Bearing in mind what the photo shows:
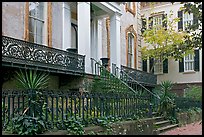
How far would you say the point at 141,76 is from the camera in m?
18.9

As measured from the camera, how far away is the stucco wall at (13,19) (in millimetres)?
10918

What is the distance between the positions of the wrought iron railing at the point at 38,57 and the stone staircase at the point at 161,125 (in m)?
3.50

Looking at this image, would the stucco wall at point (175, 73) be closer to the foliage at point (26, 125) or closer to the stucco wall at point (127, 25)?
the stucco wall at point (127, 25)

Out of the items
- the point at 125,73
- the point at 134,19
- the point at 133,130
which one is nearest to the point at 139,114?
→ the point at 133,130

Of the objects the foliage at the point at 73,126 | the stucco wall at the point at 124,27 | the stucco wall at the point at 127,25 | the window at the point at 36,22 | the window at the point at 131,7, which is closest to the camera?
the foliage at the point at 73,126

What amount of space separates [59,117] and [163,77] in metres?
20.2

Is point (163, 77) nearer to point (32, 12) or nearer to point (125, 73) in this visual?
point (125, 73)

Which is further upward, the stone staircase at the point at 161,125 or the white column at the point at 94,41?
the white column at the point at 94,41

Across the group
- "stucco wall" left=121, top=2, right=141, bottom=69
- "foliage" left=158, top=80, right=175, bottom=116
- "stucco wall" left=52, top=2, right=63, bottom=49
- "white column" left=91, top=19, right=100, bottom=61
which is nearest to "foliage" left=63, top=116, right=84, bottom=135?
"foliage" left=158, top=80, right=175, bottom=116

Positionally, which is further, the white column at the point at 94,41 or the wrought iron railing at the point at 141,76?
the wrought iron railing at the point at 141,76

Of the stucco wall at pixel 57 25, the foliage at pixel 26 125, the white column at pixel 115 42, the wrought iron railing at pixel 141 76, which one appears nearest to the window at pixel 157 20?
the wrought iron railing at pixel 141 76

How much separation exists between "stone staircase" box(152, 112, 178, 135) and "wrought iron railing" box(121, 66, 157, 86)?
4484 millimetres

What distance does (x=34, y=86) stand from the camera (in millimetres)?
6246

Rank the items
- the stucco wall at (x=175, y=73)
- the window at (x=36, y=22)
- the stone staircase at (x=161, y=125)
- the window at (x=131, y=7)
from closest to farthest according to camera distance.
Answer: the stone staircase at (x=161, y=125) → the window at (x=36, y=22) → the window at (x=131, y=7) → the stucco wall at (x=175, y=73)
